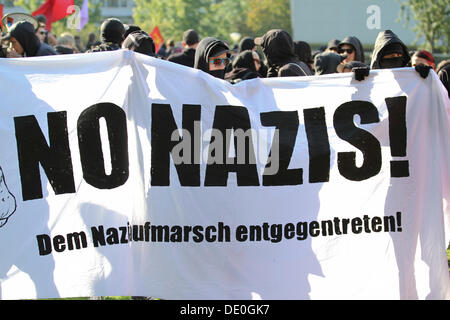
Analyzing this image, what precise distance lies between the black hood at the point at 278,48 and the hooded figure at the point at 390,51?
0.80 meters

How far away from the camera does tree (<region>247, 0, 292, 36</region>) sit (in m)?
76.2

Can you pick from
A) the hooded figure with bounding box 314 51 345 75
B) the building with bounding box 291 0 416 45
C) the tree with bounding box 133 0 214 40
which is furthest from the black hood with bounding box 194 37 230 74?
the tree with bounding box 133 0 214 40

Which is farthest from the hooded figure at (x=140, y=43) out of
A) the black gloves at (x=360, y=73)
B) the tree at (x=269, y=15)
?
the tree at (x=269, y=15)

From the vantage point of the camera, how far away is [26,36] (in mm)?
7516

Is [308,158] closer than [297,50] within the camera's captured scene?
Yes

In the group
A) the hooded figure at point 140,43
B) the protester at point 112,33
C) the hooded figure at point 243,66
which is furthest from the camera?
the hooded figure at point 243,66

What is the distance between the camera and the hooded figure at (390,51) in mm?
6253

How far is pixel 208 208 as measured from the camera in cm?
519

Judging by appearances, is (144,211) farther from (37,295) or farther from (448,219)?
(448,219)

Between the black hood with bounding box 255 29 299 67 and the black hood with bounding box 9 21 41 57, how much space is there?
92.9 inches

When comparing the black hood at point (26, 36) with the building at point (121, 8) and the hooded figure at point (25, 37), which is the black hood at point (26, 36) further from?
the building at point (121, 8)

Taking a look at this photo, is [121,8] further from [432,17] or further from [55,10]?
[55,10]
